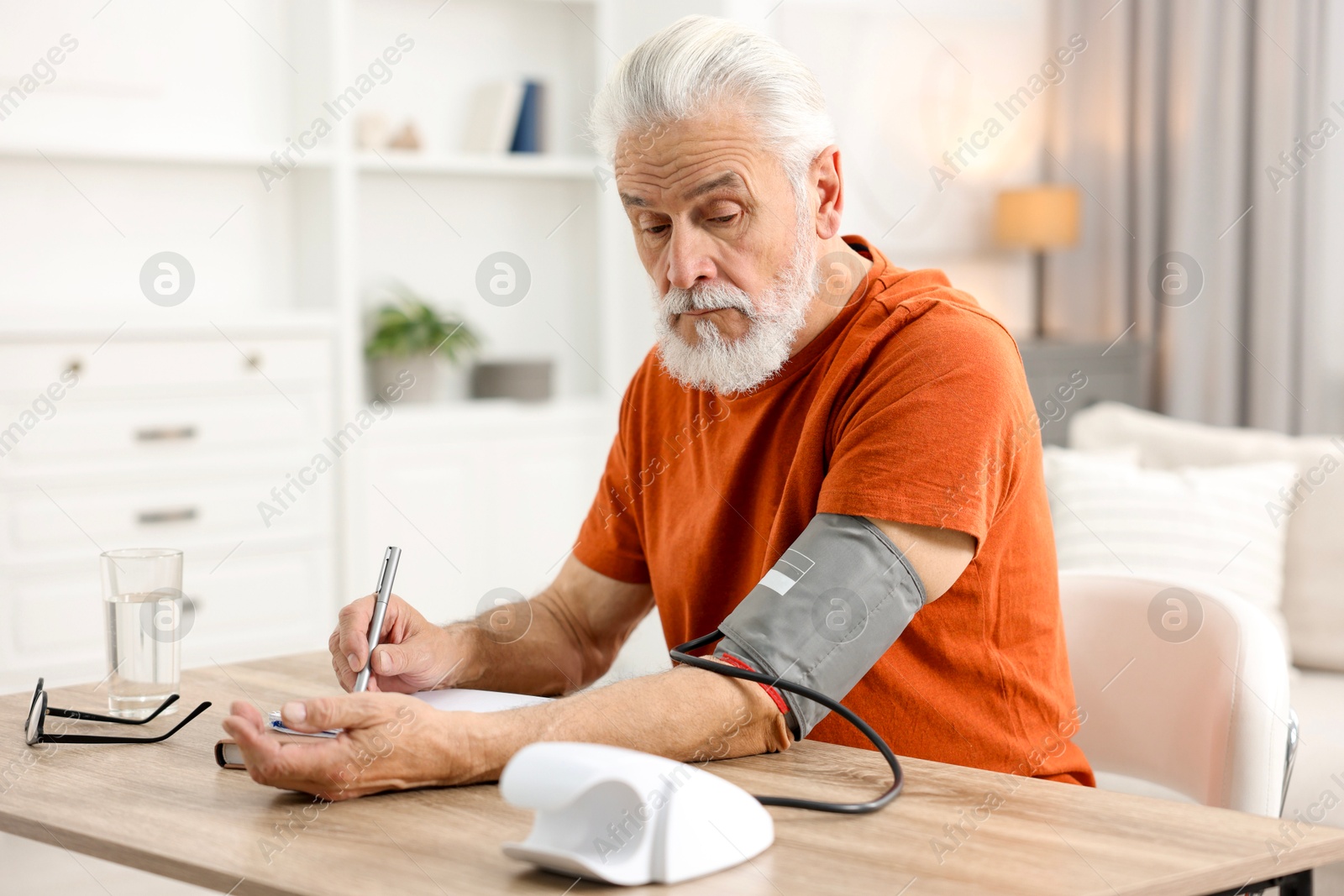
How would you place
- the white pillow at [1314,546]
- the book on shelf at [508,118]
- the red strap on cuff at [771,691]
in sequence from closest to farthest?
the red strap on cuff at [771,691]
the white pillow at [1314,546]
the book on shelf at [508,118]

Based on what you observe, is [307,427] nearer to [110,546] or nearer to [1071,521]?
[110,546]

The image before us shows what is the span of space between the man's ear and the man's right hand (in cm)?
58

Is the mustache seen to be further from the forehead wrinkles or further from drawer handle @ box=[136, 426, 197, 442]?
drawer handle @ box=[136, 426, 197, 442]

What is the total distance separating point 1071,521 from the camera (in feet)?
8.74

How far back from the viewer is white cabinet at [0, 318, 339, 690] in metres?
3.09

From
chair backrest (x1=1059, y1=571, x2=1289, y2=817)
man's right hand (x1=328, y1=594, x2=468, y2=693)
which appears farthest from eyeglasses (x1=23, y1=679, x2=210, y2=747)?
chair backrest (x1=1059, y1=571, x2=1289, y2=817)

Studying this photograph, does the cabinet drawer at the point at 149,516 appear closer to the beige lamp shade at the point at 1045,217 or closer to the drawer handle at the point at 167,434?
the drawer handle at the point at 167,434

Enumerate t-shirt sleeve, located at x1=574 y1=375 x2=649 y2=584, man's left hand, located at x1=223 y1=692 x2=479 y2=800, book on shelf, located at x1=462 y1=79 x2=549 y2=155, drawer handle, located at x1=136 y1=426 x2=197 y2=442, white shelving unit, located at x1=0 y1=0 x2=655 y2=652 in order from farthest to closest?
book on shelf, located at x1=462 y1=79 x2=549 y2=155
white shelving unit, located at x1=0 y1=0 x2=655 y2=652
drawer handle, located at x1=136 y1=426 x2=197 y2=442
t-shirt sleeve, located at x1=574 y1=375 x2=649 y2=584
man's left hand, located at x1=223 y1=692 x2=479 y2=800

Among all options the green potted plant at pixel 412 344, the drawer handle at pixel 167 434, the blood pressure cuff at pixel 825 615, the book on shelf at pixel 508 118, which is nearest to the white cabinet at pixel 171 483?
the drawer handle at pixel 167 434

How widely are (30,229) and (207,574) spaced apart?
3.32ft

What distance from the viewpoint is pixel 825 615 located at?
107 centimetres

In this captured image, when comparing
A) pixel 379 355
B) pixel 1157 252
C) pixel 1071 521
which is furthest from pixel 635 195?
pixel 1157 252

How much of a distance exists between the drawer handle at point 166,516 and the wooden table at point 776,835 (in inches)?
90.3

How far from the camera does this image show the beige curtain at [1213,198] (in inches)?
148
